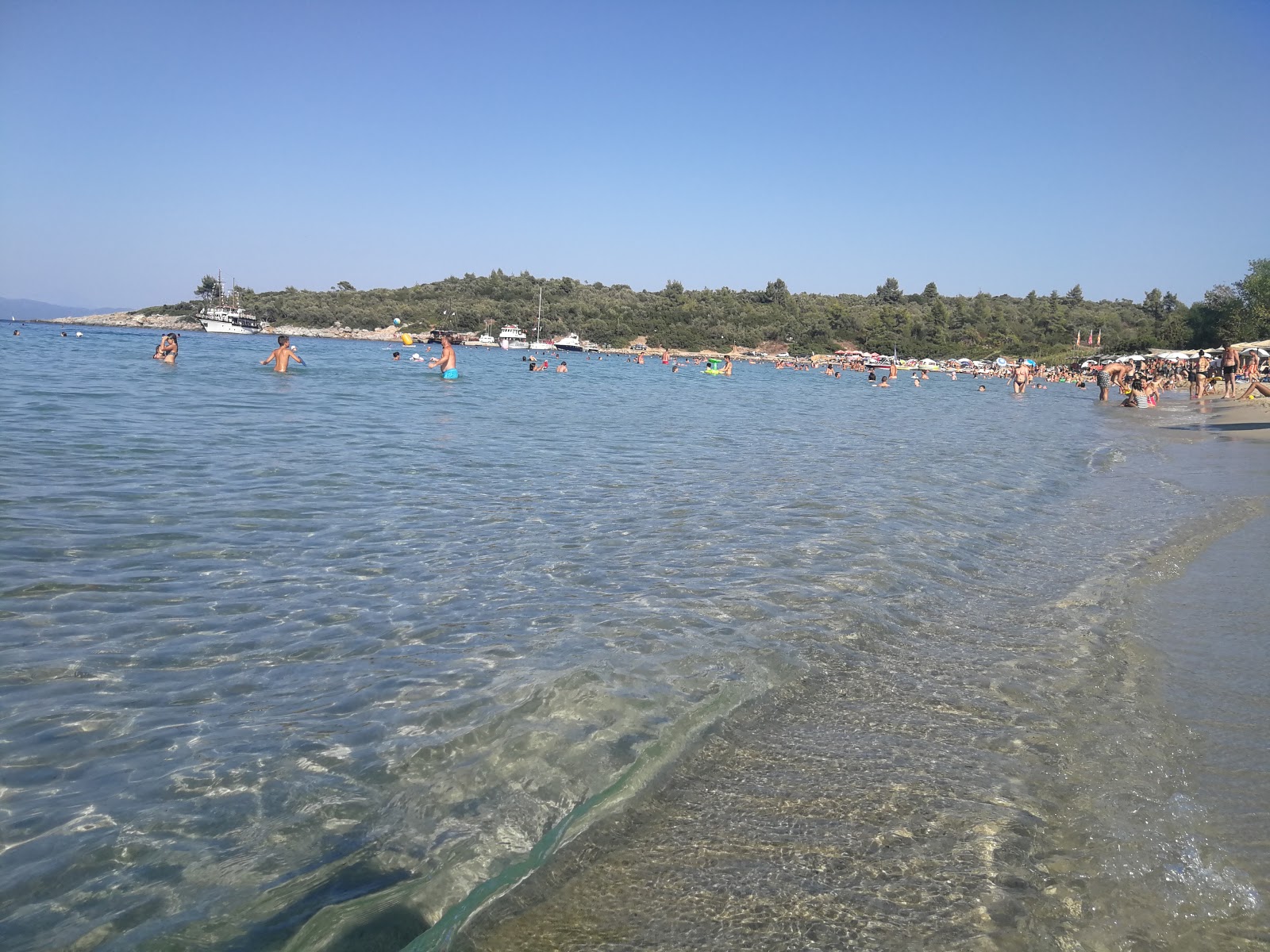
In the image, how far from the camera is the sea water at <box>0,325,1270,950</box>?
2549 millimetres

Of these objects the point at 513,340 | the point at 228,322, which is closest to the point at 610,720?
the point at 513,340

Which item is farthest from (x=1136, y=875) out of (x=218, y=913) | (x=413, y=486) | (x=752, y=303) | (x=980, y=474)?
(x=752, y=303)

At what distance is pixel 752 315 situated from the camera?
112 m

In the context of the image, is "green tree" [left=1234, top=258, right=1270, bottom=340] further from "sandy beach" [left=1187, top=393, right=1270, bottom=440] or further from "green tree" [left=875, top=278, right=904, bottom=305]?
"green tree" [left=875, top=278, right=904, bottom=305]

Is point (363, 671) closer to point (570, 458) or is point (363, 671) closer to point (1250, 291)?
point (570, 458)

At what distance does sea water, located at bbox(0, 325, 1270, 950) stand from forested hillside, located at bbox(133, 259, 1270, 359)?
76.5 m

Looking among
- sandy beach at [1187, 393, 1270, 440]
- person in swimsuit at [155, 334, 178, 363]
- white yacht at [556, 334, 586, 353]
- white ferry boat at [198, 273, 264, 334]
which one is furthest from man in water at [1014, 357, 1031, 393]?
white ferry boat at [198, 273, 264, 334]

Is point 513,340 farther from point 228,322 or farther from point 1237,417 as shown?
point 1237,417

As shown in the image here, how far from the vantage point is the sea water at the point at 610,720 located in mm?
2549

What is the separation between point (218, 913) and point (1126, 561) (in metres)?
7.27

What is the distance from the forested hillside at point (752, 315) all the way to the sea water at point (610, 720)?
76.5 m

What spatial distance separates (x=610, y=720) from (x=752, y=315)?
4415 inches

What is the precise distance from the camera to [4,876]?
2.68m

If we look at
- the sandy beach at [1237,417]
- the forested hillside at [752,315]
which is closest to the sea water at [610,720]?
the sandy beach at [1237,417]
